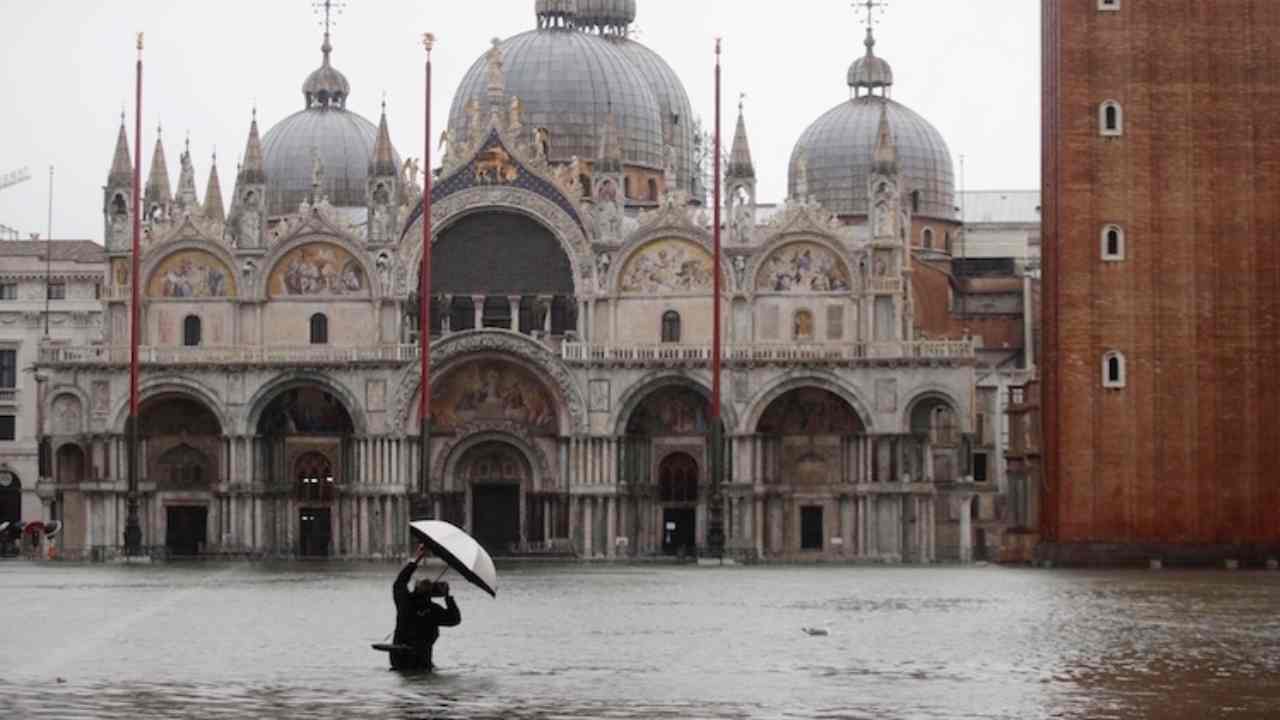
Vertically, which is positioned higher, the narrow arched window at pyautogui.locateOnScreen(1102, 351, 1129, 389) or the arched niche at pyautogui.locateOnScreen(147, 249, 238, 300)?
the arched niche at pyautogui.locateOnScreen(147, 249, 238, 300)

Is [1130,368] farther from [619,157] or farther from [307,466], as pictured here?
[307,466]

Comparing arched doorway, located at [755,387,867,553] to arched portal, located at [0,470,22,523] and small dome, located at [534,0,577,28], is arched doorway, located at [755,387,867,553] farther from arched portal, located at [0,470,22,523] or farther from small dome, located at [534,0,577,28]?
arched portal, located at [0,470,22,523]

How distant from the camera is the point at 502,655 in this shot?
36.6 m

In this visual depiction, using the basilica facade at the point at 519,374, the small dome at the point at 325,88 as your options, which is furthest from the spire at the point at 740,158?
the small dome at the point at 325,88

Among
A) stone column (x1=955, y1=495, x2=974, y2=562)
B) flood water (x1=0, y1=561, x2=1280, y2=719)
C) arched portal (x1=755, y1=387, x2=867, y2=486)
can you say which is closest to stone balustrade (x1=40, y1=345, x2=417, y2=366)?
arched portal (x1=755, y1=387, x2=867, y2=486)

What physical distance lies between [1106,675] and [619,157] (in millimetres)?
67646

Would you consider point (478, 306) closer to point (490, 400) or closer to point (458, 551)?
point (490, 400)

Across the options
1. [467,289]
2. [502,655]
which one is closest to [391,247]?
[467,289]

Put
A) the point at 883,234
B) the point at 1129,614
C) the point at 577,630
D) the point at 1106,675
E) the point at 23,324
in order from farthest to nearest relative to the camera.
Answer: the point at 23,324
the point at 883,234
the point at 1129,614
the point at 577,630
the point at 1106,675

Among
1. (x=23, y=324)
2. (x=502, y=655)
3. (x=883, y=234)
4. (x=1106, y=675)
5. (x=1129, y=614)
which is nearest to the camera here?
(x=1106, y=675)

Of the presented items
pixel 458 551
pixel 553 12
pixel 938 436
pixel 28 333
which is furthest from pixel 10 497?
pixel 458 551

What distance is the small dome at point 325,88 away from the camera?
120438 millimetres

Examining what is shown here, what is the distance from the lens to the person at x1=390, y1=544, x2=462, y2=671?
32.6 meters

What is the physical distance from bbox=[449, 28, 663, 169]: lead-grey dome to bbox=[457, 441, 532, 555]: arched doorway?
42.2ft
